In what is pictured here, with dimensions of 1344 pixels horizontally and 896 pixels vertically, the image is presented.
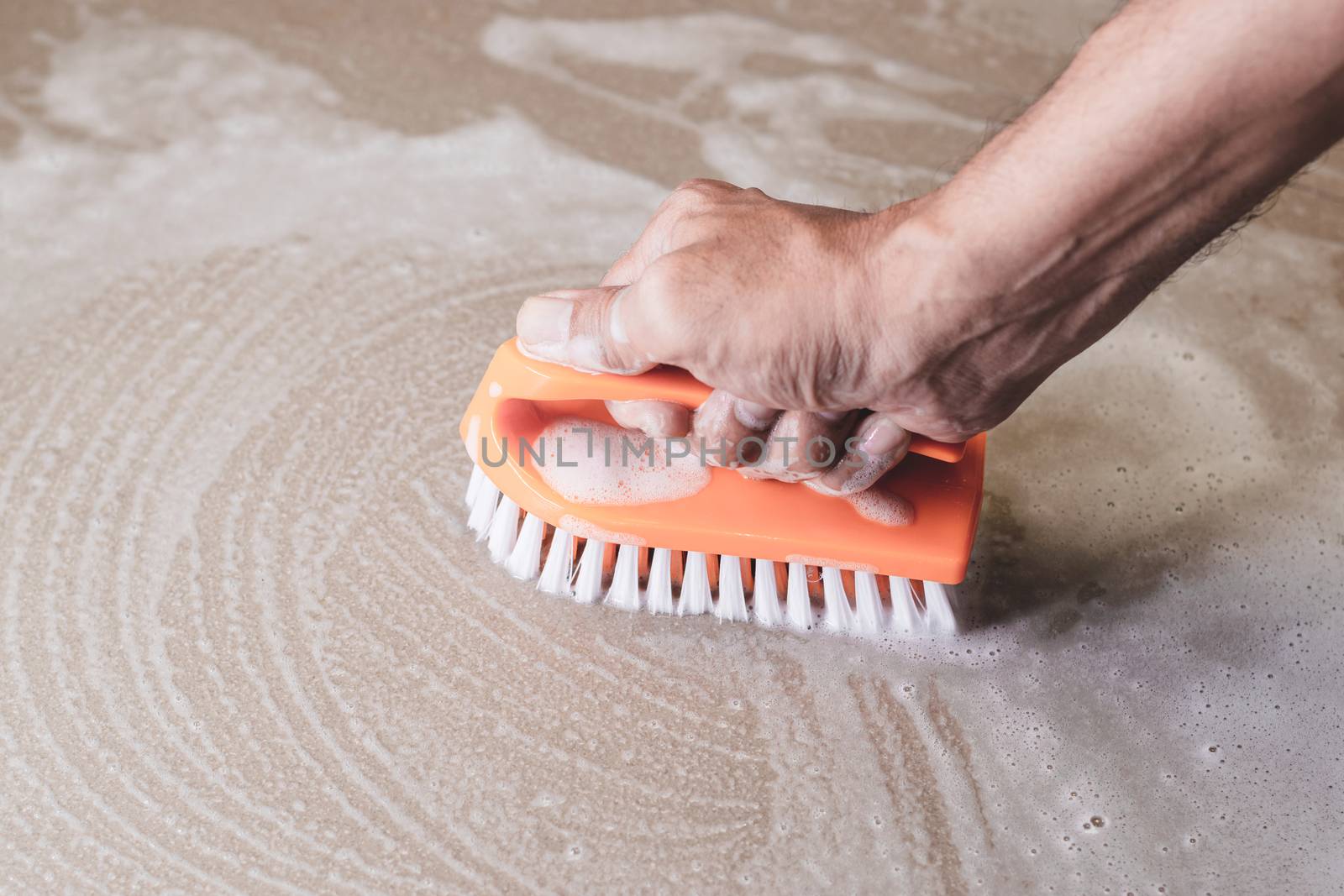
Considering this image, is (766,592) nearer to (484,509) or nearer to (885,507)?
(885,507)

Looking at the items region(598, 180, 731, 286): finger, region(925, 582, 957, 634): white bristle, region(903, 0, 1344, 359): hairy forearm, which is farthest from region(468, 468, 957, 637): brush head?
region(903, 0, 1344, 359): hairy forearm

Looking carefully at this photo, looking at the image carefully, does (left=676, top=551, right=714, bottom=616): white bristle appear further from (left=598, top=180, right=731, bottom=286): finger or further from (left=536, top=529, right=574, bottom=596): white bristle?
(left=598, top=180, right=731, bottom=286): finger

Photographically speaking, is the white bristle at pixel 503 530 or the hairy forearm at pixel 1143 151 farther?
the white bristle at pixel 503 530

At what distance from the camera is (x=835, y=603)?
103cm

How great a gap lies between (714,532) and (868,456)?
0.14m

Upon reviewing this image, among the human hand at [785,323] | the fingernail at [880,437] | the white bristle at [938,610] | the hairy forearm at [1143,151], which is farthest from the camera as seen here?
the white bristle at [938,610]

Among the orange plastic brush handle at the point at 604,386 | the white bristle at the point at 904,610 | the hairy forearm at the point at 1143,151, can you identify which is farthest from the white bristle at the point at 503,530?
the hairy forearm at the point at 1143,151

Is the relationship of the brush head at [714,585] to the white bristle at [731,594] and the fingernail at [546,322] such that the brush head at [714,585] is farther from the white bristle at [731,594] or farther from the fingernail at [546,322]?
the fingernail at [546,322]

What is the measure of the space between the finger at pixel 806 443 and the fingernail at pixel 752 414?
11mm

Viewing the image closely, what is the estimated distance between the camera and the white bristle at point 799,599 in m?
1.02

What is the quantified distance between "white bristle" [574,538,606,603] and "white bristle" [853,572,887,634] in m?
0.22

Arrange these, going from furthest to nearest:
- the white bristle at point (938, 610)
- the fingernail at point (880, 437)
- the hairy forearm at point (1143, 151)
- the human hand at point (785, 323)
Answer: the white bristle at point (938, 610)
the fingernail at point (880, 437)
the human hand at point (785, 323)
the hairy forearm at point (1143, 151)

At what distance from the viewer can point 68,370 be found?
1183mm

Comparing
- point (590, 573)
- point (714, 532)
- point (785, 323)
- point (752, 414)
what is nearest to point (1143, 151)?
point (785, 323)
